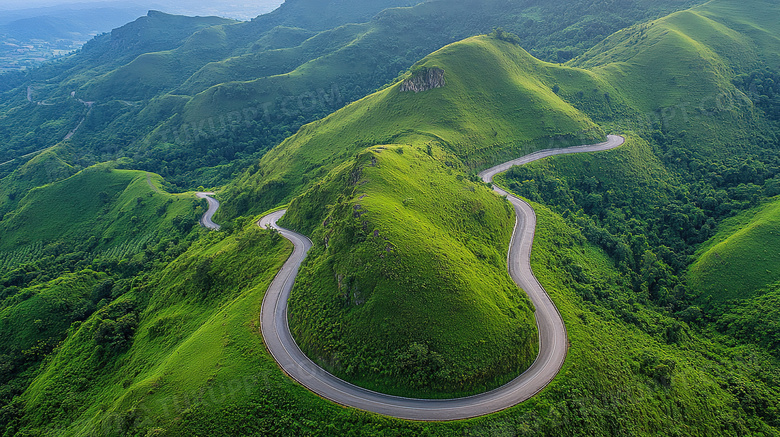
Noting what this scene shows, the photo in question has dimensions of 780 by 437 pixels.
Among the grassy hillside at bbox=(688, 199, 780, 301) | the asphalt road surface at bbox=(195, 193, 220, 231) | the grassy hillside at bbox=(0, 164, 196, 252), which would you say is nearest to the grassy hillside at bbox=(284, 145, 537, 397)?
the grassy hillside at bbox=(688, 199, 780, 301)

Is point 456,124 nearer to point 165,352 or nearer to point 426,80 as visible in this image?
point 426,80

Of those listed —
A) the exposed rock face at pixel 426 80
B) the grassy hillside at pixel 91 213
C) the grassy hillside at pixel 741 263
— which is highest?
the exposed rock face at pixel 426 80

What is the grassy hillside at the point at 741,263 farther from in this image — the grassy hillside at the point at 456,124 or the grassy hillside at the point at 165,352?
the grassy hillside at the point at 165,352

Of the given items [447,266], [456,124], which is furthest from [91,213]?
[447,266]

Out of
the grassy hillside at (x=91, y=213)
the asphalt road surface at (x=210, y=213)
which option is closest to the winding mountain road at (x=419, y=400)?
the asphalt road surface at (x=210, y=213)

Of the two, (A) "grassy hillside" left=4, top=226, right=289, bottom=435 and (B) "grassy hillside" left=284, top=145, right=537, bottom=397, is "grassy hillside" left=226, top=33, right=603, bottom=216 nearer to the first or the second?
(B) "grassy hillside" left=284, top=145, right=537, bottom=397

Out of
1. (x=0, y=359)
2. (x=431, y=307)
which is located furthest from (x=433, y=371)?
(x=0, y=359)
